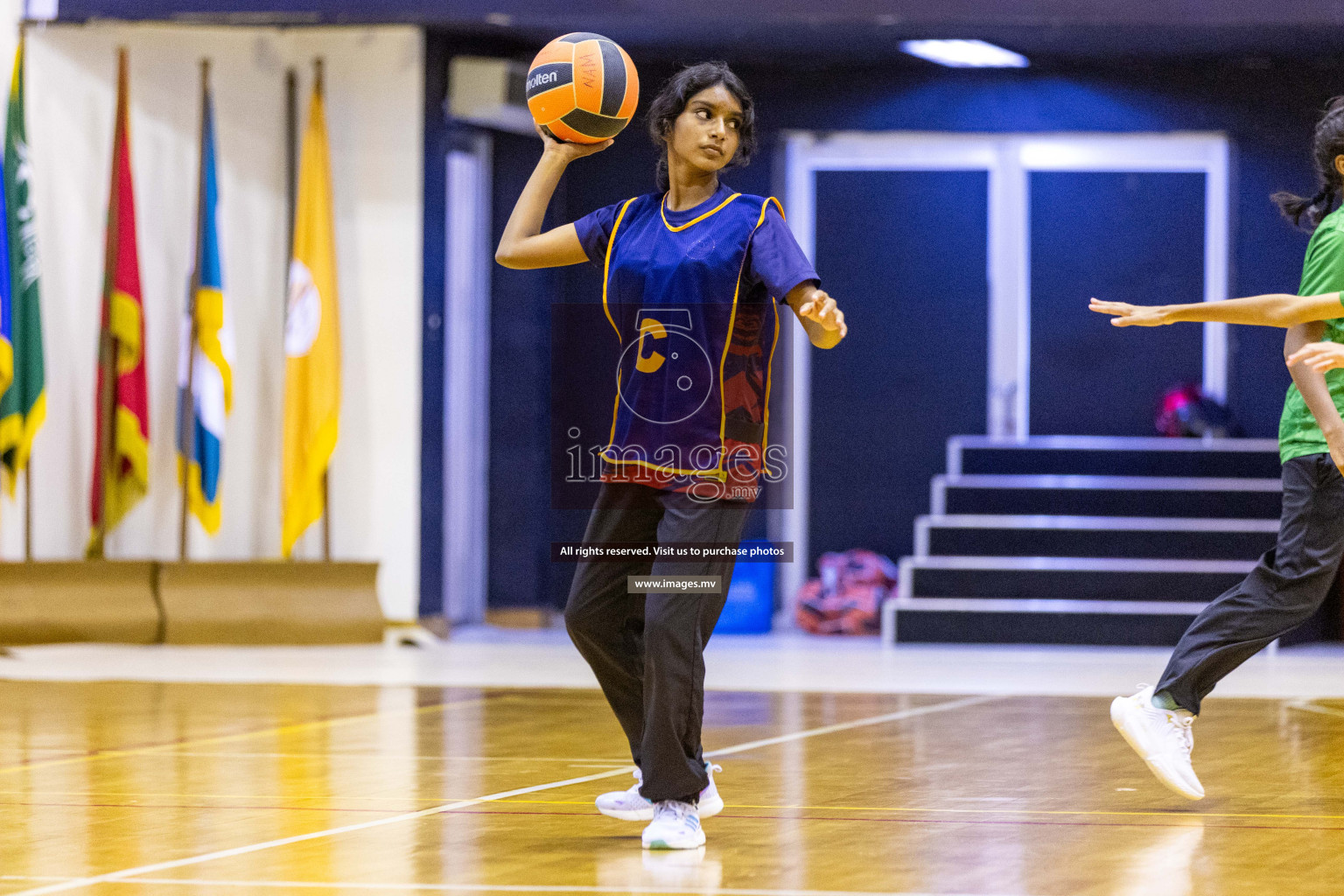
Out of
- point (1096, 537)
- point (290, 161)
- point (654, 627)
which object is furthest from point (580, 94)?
point (1096, 537)

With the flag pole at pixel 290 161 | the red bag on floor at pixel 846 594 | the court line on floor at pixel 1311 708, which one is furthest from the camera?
the red bag on floor at pixel 846 594

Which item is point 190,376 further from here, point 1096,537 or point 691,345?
point 691,345

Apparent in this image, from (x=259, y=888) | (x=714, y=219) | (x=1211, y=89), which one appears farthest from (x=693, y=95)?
(x=1211, y=89)

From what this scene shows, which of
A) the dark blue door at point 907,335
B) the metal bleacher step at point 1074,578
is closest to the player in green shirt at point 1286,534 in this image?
the metal bleacher step at point 1074,578

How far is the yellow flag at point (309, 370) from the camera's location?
23.6 ft

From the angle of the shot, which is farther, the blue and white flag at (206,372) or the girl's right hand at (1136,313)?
the blue and white flag at (206,372)

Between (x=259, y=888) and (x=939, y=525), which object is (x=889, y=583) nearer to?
(x=939, y=525)

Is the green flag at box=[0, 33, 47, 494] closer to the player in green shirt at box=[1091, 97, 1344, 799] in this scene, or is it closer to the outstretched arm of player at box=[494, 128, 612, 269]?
the outstretched arm of player at box=[494, 128, 612, 269]

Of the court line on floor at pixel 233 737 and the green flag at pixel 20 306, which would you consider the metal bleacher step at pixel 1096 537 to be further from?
the green flag at pixel 20 306

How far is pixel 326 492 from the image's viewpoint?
286 inches

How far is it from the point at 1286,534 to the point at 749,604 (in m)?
5.28

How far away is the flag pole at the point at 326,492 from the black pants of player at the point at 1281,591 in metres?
4.88

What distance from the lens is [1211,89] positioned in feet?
27.4

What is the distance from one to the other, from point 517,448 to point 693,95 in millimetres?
5674
